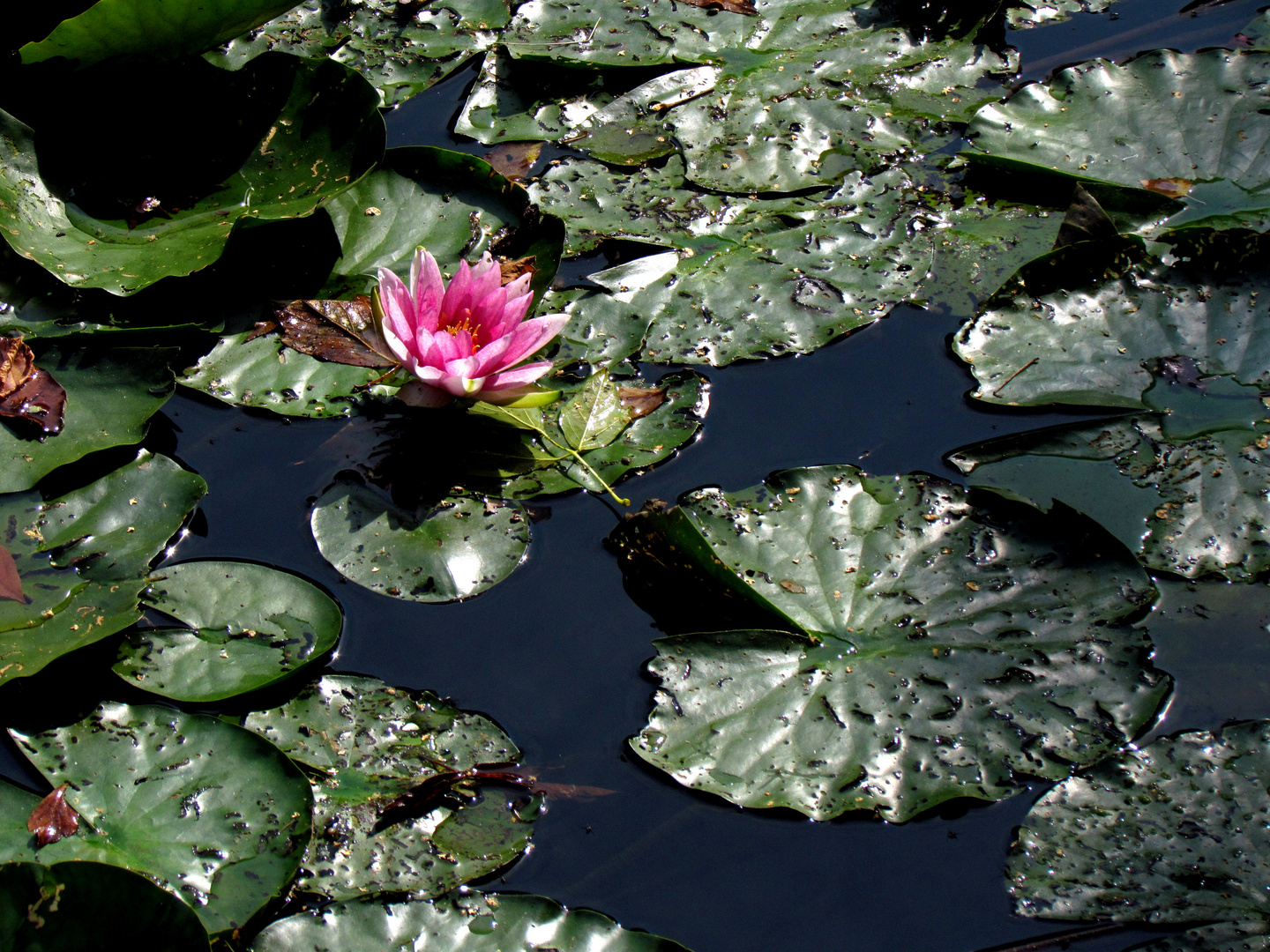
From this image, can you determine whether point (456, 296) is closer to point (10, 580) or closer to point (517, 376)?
point (517, 376)

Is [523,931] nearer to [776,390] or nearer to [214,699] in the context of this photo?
[214,699]

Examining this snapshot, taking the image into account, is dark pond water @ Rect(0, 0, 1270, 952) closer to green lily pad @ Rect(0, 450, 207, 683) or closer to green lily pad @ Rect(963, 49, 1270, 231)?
green lily pad @ Rect(0, 450, 207, 683)

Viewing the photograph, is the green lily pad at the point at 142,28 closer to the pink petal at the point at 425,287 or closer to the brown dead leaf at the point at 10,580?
the pink petal at the point at 425,287

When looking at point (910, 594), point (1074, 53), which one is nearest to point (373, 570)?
point (910, 594)

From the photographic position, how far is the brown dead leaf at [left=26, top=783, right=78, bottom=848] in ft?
5.09

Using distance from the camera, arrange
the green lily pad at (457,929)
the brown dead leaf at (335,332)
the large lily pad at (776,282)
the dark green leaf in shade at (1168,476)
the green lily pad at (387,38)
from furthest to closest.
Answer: the green lily pad at (387,38) → the large lily pad at (776,282) → the brown dead leaf at (335,332) → the dark green leaf in shade at (1168,476) → the green lily pad at (457,929)

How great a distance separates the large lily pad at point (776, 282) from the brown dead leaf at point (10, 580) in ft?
4.49

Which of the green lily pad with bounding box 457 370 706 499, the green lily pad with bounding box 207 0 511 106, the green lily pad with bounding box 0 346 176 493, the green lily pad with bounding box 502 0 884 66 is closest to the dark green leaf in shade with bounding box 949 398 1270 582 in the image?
the green lily pad with bounding box 457 370 706 499

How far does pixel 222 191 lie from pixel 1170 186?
8.62 ft

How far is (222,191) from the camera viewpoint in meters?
2.42

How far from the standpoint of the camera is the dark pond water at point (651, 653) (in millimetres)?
1592

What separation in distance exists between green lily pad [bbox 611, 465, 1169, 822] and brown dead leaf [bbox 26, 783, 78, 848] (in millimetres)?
1006

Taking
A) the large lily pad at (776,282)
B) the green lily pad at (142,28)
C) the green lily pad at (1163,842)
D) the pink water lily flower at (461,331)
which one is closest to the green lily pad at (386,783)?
the pink water lily flower at (461,331)

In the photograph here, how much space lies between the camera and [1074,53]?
318 centimetres
